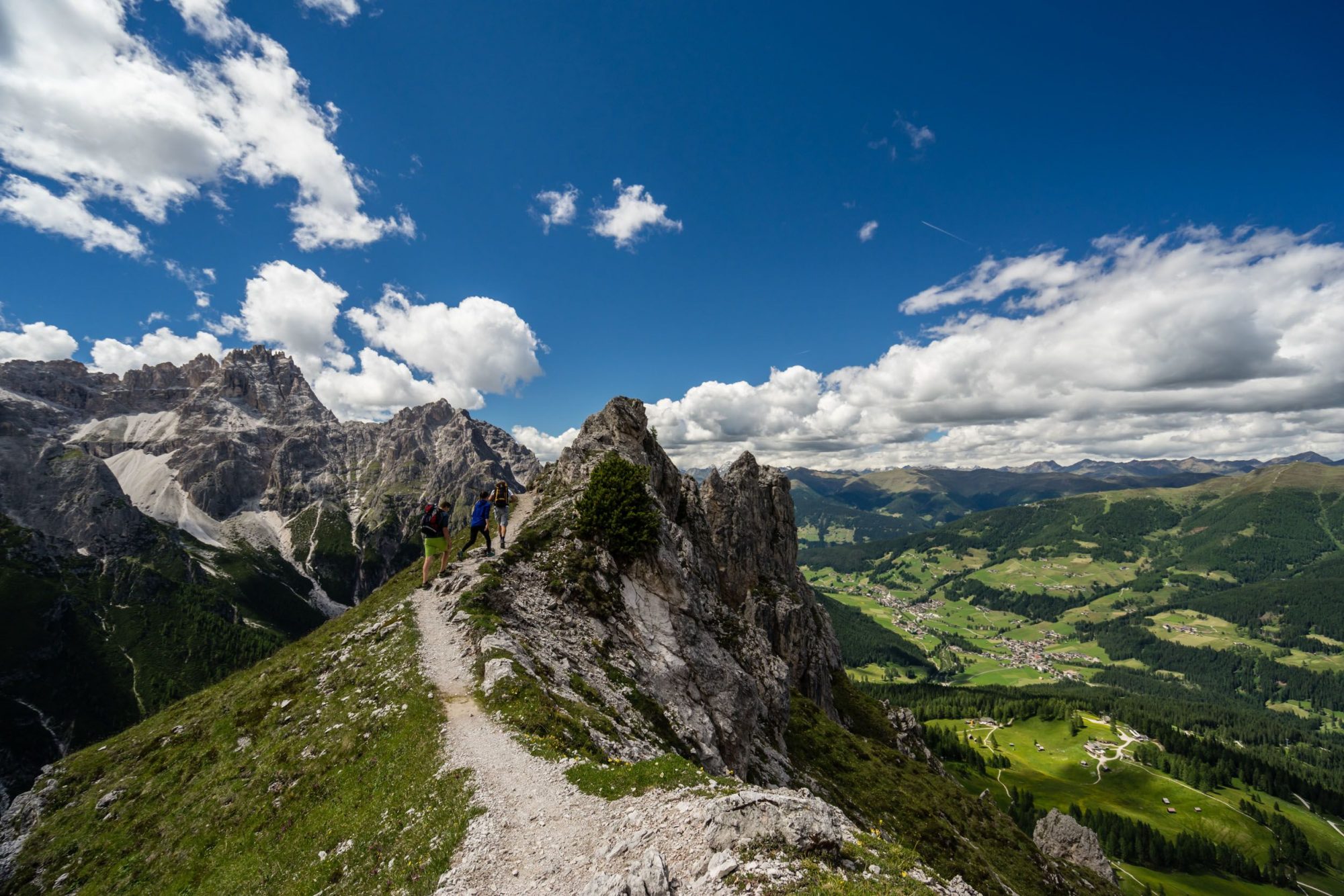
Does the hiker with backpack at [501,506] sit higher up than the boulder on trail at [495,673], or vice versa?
the hiker with backpack at [501,506]

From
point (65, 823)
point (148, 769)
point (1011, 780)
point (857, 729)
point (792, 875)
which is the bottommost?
point (1011, 780)

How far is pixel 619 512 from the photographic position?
1880 inches

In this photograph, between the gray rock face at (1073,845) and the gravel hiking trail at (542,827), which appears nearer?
the gravel hiking trail at (542,827)

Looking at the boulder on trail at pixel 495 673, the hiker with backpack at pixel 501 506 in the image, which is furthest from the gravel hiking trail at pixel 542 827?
the hiker with backpack at pixel 501 506

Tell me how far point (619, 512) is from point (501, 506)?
1072cm

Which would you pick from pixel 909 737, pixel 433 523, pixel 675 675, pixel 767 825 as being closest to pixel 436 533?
pixel 433 523

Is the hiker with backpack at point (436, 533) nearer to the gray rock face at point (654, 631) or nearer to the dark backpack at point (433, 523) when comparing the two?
the dark backpack at point (433, 523)

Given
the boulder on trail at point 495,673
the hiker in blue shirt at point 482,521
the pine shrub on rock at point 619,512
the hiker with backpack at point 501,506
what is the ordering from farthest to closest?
the pine shrub on rock at point 619,512 → the hiker with backpack at point 501,506 → the hiker in blue shirt at point 482,521 → the boulder on trail at point 495,673

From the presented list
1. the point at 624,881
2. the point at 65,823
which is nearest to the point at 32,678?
the point at 65,823

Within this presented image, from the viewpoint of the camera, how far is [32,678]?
185 meters

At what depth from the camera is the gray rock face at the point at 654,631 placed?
34.1 meters

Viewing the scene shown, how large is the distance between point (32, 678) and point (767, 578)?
27275cm

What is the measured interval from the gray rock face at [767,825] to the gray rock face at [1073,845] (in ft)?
405

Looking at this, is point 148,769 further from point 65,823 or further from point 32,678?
point 32,678
